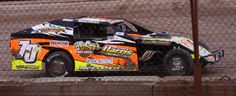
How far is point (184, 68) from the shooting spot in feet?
34.3

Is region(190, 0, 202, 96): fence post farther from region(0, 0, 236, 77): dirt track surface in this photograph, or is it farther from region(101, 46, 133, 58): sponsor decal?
region(101, 46, 133, 58): sponsor decal

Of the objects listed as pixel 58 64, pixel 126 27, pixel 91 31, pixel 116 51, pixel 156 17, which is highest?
pixel 156 17

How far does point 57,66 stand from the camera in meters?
11.3

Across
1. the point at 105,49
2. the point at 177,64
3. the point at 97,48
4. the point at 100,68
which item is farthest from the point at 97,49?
the point at 177,64

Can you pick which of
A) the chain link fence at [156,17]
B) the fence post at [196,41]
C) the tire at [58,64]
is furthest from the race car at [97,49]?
the fence post at [196,41]

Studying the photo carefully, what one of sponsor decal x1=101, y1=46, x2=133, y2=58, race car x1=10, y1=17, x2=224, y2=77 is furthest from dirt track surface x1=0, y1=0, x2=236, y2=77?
sponsor decal x1=101, y1=46, x2=133, y2=58

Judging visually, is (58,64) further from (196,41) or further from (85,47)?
(196,41)

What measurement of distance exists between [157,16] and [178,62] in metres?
9.36

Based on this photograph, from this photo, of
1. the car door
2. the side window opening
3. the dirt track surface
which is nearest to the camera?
the car door

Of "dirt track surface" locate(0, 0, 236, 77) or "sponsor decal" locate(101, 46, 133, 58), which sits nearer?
"sponsor decal" locate(101, 46, 133, 58)

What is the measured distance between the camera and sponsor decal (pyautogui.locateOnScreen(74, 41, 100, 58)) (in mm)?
11059

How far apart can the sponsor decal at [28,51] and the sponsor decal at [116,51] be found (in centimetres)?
135

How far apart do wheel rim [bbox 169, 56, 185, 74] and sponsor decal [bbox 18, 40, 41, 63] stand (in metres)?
2.70

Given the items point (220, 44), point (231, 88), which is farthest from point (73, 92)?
point (220, 44)
